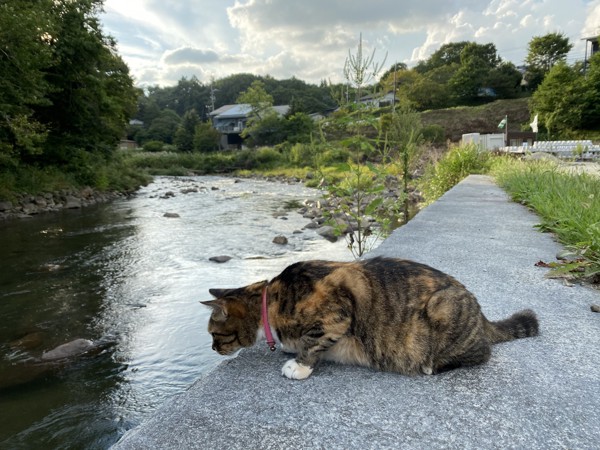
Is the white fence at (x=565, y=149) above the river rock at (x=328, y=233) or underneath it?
above

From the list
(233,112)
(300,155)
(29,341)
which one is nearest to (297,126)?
(300,155)

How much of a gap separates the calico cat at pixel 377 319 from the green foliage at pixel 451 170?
10.7m

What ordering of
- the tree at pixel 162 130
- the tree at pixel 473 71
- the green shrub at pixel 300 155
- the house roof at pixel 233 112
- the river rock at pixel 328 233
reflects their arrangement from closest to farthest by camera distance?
the river rock at pixel 328 233, the green shrub at pixel 300 155, the tree at pixel 473 71, the tree at pixel 162 130, the house roof at pixel 233 112

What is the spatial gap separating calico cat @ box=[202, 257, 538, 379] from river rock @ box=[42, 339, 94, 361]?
9.87ft

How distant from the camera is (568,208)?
4.87 metres

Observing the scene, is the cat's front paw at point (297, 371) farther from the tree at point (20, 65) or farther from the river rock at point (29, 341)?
the tree at point (20, 65)

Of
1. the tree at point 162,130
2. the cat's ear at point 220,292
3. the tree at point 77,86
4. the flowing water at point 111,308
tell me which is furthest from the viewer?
the tree at point 162,130

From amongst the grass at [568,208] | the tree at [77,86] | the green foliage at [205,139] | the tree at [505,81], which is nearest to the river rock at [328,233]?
the grass at [568,208]

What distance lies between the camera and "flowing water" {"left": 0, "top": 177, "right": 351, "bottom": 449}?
336 cm

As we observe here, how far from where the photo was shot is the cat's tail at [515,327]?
231 cm

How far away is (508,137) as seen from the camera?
24328 mm

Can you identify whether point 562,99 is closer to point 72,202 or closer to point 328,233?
point 328,233

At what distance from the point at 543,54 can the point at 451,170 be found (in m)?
45.3

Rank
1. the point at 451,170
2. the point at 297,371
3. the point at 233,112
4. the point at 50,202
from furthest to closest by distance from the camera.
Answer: the point at 233,112 < the point at 50,202 < the point at 451,170 < the point at 297,371
